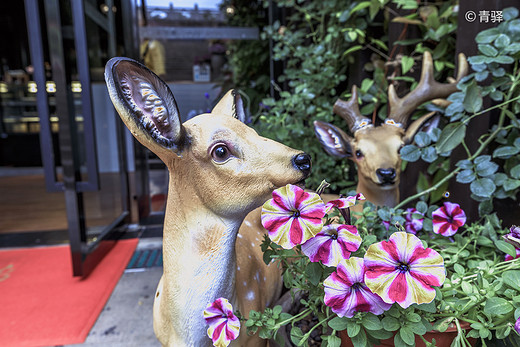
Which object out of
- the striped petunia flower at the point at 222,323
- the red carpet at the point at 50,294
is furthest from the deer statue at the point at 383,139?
the red carpet at the point at 50,294

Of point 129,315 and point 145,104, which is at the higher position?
point 145,104

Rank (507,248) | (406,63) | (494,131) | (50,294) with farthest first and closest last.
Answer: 1. (50,294)
2. (406,63)
3. (494,131)
4. (507,248)

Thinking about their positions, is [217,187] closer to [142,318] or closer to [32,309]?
[142,318]

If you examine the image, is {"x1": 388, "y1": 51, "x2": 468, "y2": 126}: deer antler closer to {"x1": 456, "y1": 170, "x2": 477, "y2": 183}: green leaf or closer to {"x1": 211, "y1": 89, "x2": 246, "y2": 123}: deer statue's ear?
{"x1": 456, "y1": 170, "x2": 477, "y2": 183}: green leaf

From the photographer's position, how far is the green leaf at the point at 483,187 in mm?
757

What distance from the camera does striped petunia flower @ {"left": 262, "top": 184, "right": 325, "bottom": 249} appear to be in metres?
0.47

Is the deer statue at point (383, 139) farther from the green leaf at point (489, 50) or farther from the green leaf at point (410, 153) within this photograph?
the green leaf at point (489, 50)

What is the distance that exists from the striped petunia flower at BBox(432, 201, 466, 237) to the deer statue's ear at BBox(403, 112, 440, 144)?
31 centimetres

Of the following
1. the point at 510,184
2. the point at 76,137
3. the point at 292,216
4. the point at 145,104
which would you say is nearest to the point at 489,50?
the point at 510,184

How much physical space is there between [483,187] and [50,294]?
6.57 ft

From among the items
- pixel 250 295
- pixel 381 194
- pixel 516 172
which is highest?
pixel 516 172

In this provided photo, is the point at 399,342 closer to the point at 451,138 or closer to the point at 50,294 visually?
the point at 451,138

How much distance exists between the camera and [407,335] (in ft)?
1.47

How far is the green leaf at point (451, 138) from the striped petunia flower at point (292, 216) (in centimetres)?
50
